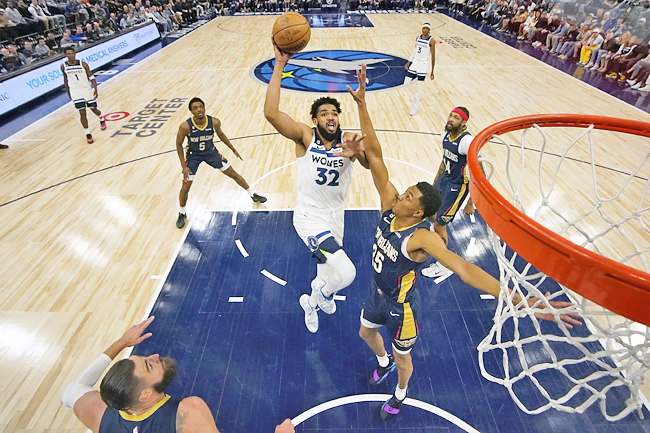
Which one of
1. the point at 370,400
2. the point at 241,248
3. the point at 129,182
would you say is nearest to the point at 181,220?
the point at 241,248

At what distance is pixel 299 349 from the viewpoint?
356 cm

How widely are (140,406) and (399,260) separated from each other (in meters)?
1.73

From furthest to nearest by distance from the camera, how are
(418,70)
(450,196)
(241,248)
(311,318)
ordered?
(418,70), (241,248), (450,196), (311,318)

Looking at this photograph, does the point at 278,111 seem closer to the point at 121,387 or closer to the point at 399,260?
the point at 399,260

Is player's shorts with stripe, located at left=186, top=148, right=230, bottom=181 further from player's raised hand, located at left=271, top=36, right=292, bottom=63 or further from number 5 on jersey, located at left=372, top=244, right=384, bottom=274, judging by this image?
number 5 on jersey, located at left=372, top=244, right=384, bottom=274

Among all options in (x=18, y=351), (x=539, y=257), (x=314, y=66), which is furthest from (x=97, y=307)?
(x=314, y=66)

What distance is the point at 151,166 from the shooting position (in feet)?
22.1

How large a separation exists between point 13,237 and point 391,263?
5452 millimetres

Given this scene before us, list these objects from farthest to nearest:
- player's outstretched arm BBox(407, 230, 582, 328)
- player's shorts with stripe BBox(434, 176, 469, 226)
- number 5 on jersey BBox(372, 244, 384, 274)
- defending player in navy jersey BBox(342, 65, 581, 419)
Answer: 1. player's shorts with stripe BBox(434, 176, 469, 226)
2. number 5 on jersey BBox(372, 244, 384, 274)
3. defending player in navy jersey BBox(342, 65, 581, 419)
4. player's outstretched arm BBox(407, 230, 582, 328)

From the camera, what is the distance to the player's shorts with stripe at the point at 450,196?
411 centimetres

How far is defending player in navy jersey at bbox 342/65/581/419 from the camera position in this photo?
2.25 metres

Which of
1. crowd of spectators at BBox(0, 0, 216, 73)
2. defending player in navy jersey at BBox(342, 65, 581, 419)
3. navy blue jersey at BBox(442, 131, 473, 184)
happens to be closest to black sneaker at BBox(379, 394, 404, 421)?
defending player in navy jersey at BBox(342, 65, 581, 419)

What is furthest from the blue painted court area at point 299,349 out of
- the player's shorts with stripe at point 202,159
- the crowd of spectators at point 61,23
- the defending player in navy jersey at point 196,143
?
the crowd of spectators at point 61,23

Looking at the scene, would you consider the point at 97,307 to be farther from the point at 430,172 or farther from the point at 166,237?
the point at 430,172
